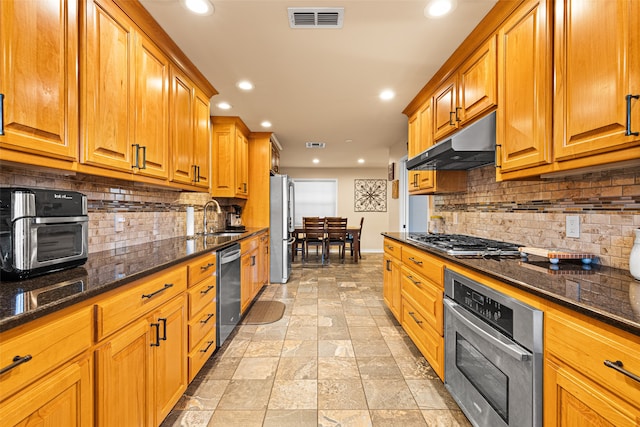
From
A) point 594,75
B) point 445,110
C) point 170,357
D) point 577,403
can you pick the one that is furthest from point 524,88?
point 170,357

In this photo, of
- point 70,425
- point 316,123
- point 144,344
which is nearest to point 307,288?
point 316,123

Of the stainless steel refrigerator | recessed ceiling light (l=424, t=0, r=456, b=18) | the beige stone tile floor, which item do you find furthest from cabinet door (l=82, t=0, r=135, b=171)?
the stainless steel refrigerator

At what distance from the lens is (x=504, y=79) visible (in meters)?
1.68

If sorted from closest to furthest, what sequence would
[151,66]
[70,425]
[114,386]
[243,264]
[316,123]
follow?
[70,425], [114,386], [151,66], [243,264], [316,123]

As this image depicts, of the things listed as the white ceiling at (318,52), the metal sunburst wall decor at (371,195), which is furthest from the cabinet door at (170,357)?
the metal sunburst wall decor at (371,195)

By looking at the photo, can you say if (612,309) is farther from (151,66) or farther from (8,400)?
(151,66)

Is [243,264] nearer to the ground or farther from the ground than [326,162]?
nearer to the ground

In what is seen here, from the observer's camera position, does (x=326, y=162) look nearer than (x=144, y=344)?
No

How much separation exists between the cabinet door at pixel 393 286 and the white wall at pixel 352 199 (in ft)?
16.0

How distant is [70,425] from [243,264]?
2.06m

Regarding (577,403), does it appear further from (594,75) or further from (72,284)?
(72,284)

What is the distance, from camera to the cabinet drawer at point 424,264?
1.77 metres

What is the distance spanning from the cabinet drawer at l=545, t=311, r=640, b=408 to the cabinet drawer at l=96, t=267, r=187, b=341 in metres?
1.56

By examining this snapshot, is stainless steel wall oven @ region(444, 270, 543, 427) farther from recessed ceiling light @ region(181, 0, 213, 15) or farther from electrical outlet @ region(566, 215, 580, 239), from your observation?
recessed ceiling light @ region(181, 0, 213, 15)
